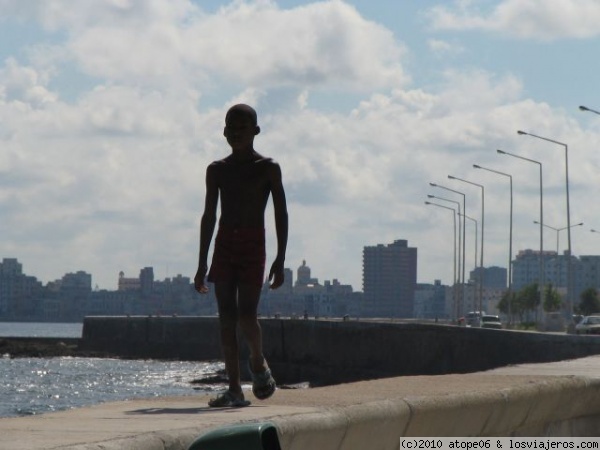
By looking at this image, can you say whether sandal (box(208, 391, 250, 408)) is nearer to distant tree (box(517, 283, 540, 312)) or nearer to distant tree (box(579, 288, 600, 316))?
distant tree (box(579, 288, 600, 316))

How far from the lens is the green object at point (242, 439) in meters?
3.74

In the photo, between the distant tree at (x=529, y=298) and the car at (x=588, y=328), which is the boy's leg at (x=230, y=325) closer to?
the car at (x=588, y=328)

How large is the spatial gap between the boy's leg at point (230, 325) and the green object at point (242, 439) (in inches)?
163

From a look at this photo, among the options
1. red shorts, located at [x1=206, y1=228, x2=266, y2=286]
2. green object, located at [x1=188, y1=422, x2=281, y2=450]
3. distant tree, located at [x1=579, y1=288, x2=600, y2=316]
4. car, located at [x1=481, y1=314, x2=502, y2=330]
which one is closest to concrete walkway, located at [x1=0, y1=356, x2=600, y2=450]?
red shorts, located at [x1=206, y1=228, x2=266, y2=286]

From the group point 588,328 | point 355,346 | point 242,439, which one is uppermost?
point 588,328

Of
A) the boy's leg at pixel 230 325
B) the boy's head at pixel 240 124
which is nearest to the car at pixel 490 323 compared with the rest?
the boy's leg at pixel 230 325

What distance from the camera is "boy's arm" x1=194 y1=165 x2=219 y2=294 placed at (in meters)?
8.17

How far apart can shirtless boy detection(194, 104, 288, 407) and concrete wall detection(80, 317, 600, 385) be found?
3076cm

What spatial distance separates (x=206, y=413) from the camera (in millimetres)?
6859

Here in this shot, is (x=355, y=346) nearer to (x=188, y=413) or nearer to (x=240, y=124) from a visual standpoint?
(x=240, y=124)

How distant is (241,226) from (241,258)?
162mm

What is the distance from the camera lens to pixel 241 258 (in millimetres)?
8062

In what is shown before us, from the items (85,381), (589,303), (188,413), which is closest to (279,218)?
(188,413)

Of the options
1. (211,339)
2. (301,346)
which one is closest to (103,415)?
(301,346)
